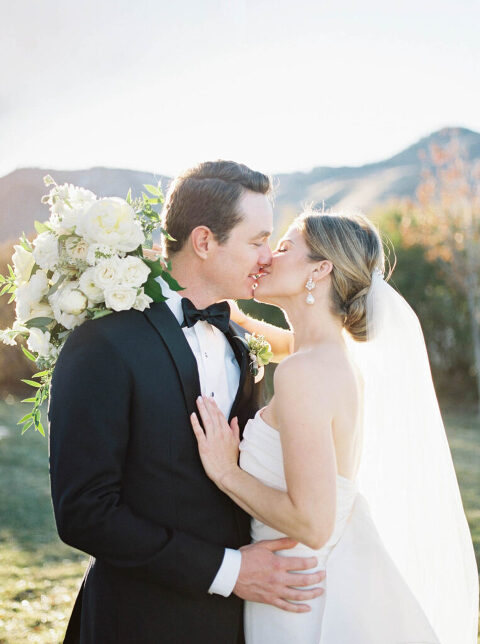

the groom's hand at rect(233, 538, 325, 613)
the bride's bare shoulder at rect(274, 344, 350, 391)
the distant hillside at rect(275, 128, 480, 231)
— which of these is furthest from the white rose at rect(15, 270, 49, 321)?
the distant hillside at rect(275, 128, 480, 231)

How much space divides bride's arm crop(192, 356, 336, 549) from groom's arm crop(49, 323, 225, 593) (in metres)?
0.26

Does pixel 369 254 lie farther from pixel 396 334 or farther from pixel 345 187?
pixel 345 187

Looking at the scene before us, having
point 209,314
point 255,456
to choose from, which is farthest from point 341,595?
point 209,314

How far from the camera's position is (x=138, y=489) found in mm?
2479

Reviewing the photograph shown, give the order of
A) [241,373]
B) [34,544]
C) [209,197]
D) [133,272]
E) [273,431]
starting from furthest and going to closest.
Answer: [34,544], [209,197], [241,373], [273,431], [133,272]

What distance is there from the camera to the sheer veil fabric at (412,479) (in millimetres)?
2869

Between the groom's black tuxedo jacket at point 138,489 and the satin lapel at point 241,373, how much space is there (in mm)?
301

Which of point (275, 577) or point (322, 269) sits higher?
point (322, 269)

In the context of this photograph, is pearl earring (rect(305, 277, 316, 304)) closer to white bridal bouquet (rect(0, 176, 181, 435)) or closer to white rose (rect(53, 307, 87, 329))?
white bridal bouquet (rect(0, 176, 181, 435))

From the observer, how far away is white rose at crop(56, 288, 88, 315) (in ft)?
7.97

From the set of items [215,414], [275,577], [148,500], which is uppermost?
[215,414]

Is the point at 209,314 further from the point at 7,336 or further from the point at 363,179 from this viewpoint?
the point at 363,179

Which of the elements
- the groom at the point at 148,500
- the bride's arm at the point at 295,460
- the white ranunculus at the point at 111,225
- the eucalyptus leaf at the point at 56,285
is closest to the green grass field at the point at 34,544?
the groom at the point at 148,500

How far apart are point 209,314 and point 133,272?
1.72 ft
